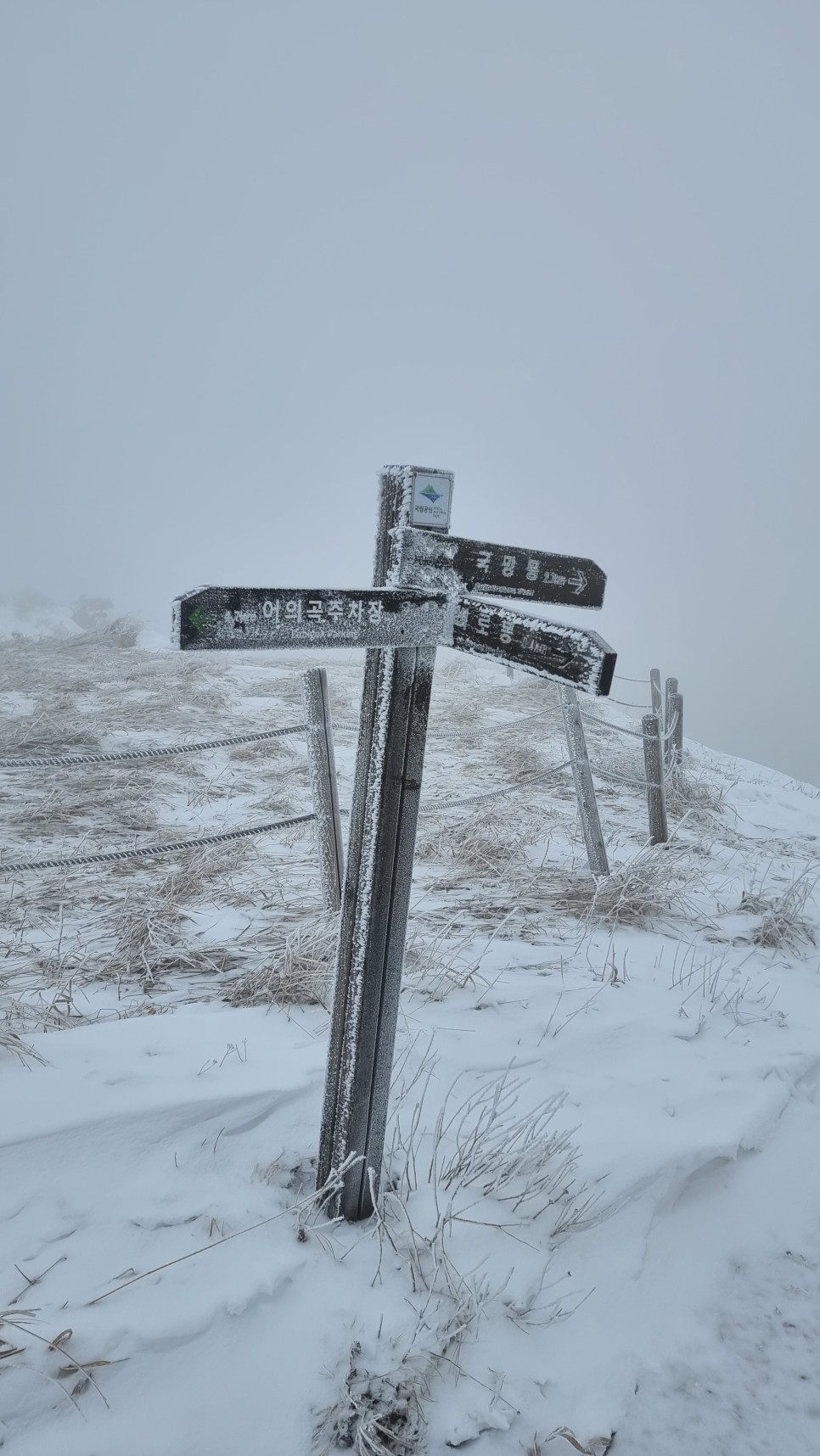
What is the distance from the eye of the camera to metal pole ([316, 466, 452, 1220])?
1.58 metres

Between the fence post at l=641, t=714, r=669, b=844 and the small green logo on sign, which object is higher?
the small green logo on sign

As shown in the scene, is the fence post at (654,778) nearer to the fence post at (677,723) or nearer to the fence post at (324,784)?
the fence post at (677,723)

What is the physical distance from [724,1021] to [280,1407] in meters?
2.31

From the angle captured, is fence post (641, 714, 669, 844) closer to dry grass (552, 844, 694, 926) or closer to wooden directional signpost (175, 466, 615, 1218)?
dry grass (552, 844, 694, 926)

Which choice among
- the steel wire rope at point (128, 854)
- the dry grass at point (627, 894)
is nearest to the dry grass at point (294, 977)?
the steel wire rope at point (128, 854)

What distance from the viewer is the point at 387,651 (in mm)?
1579

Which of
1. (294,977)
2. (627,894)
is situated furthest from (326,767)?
(627,894)

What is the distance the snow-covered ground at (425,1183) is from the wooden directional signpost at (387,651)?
277mm

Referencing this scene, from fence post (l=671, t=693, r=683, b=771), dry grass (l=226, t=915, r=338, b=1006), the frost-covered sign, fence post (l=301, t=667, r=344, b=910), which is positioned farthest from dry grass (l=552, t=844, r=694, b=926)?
fence post (l=671, t=693, r=683, b=771)

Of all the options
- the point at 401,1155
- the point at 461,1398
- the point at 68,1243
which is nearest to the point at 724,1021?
the point at 401,1155

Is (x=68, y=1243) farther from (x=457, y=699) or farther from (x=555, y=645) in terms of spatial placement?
(x=457, y=699)

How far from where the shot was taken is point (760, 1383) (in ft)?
5.46

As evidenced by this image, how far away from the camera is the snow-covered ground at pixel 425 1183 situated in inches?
57.4

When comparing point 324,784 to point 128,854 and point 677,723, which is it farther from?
point 677,723
